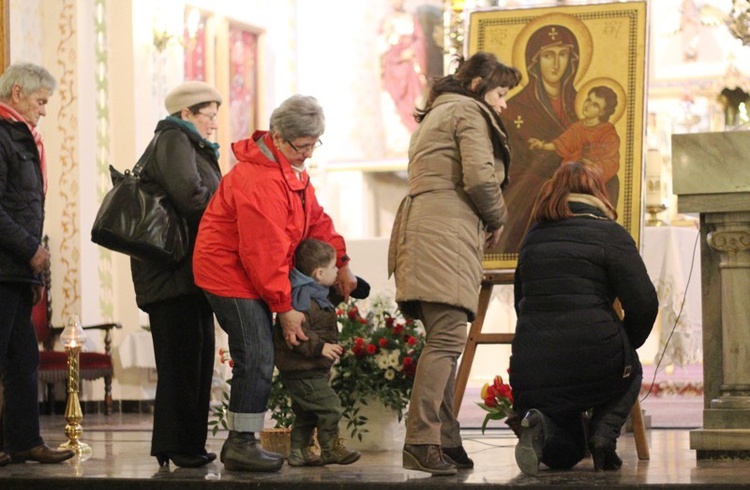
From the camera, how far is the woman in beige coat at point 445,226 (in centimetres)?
498

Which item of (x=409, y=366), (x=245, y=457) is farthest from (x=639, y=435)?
(x=245, y=457)

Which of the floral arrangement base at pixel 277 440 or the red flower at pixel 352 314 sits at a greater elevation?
the red flower at pixel 352 314

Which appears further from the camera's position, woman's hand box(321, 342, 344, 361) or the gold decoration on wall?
the gold decoration on wall

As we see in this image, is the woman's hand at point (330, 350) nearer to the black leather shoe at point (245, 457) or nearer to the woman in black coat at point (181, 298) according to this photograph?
the black leather shoe at point (245, 457)

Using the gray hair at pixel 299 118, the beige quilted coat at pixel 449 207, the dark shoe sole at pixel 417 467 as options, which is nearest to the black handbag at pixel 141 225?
the gray hair at pixel 299 118

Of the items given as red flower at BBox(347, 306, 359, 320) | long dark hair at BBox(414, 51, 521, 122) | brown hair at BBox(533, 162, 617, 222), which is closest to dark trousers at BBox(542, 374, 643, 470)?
brown hair at BBox(533, 162, 617, 222)

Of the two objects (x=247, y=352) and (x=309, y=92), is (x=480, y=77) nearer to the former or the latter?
(x=247, y=352)

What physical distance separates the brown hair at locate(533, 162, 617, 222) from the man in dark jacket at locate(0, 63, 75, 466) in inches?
74.9

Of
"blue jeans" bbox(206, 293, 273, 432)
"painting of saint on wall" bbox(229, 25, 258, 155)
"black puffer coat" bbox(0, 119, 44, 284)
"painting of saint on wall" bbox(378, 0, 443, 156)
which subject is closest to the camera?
"blue jeans" bbox(206, 293, 273, 432)

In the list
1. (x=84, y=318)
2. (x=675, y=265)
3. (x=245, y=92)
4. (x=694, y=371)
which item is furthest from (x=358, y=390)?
(x=245, y=92)

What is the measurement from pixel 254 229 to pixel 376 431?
67.5 inches

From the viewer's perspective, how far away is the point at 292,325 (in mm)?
5062

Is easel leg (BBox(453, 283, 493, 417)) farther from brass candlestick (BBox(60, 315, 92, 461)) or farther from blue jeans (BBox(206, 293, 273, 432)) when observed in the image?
brass candlestick (BBox(60, 315, 92, 461))

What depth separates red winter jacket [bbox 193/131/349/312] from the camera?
4.97 m
